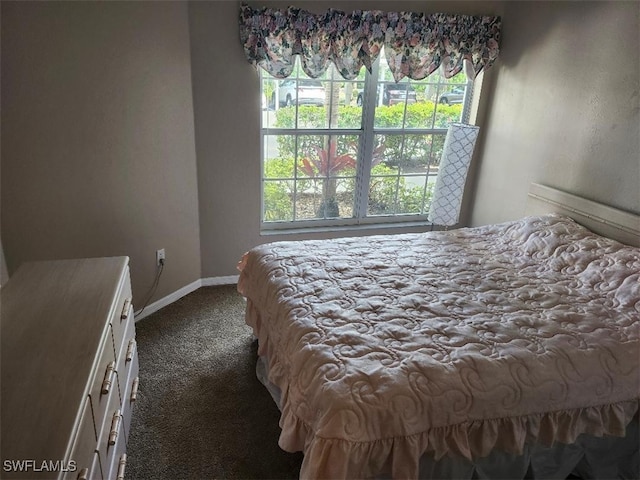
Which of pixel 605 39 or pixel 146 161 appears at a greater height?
pixel 605 39

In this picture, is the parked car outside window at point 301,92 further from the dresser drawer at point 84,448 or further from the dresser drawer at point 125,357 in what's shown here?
the dresser drawer at point 84,448

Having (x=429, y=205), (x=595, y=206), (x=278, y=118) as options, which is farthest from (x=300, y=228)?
(x=595, y=206)

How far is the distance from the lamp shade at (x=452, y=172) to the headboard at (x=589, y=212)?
524 mm

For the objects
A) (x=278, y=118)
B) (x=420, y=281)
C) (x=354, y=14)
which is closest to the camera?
(x=420, y=281)

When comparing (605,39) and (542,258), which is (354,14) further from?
(542,258)

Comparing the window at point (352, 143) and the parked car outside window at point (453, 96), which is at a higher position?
the parked car outside window at point (453, 96)

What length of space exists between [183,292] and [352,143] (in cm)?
173

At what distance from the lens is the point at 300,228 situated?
11.9ft

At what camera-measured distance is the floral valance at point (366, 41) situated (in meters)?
2.95

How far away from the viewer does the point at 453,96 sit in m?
3.66

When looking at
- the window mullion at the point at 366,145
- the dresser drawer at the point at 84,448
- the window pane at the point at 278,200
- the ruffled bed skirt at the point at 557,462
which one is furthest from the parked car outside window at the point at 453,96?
the dresser drawer at the point at 84,448

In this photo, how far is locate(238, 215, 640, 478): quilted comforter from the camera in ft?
4.54

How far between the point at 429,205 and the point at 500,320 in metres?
2.24

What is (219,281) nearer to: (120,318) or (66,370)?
(120,318)
